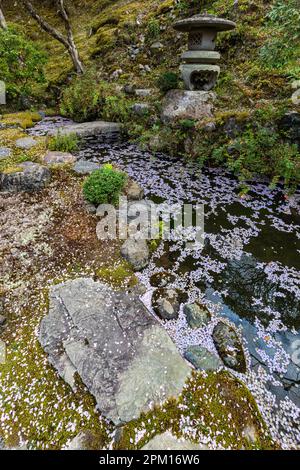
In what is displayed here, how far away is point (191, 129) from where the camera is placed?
9.86 metres

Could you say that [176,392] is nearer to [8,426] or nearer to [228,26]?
[8,426]

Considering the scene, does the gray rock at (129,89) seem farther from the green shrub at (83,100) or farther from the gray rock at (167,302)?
the gray rock at (167,302)

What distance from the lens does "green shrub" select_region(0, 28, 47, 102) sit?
13516 mm

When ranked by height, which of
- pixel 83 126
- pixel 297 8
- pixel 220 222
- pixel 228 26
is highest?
pixel 228 26

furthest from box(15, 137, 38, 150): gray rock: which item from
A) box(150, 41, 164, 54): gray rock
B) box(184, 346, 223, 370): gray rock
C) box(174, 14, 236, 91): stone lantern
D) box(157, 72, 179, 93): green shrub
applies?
box(150, 41, 164, 54): gray rock

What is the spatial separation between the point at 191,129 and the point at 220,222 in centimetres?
485

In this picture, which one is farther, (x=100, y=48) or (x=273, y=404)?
(x=100, y=48)

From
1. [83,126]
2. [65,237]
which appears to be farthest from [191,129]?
[65,237]

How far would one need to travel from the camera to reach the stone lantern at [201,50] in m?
8.91

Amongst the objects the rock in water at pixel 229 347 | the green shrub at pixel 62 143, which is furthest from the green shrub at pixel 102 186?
the green shrub at pixel 62 143

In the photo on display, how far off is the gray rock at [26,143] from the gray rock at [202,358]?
869cm

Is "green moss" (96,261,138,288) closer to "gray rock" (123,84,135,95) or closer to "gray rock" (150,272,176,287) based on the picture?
"gray rock" (150,272,176,287)

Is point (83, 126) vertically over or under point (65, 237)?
over

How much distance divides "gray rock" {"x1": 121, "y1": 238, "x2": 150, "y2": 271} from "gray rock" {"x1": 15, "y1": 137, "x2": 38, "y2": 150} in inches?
248
